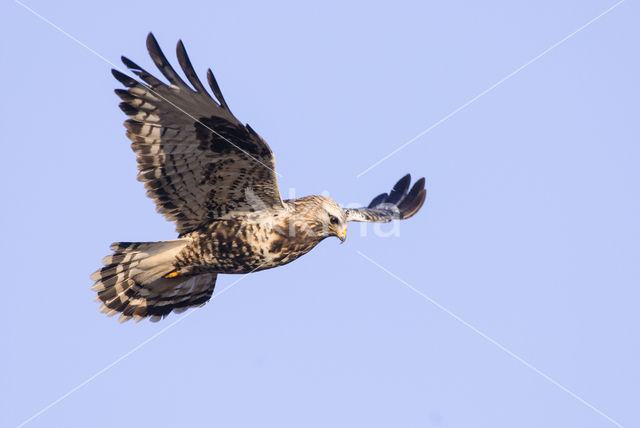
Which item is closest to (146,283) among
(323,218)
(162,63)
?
(323,218)

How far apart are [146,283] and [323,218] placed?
2.23 meters

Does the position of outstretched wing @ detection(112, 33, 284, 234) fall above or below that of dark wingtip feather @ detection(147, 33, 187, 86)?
below

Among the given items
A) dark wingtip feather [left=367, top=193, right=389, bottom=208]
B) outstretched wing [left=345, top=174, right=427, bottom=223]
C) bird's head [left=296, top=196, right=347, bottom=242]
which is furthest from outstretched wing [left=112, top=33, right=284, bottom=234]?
dark wingtip feather [left=367, top=193, right=389, bottom=208]

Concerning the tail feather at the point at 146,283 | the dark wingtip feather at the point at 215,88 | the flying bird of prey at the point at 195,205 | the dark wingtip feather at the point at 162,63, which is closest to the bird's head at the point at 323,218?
the flying bird of prey at the point at 195,205

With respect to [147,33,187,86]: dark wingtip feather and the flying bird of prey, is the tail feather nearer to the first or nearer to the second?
the flying bird of prey

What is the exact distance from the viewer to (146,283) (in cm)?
979

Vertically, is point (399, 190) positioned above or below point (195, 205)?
below

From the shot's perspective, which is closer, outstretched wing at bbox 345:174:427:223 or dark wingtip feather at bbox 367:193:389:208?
outstretched wing at bbox 345:174:427:223

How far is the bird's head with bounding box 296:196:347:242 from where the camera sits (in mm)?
8992

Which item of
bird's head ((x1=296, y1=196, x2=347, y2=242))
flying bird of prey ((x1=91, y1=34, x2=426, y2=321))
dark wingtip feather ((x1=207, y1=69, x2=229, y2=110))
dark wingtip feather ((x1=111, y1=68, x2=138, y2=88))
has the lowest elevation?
bird's head ((x1=296, y1=196, x2=347, y2=242))

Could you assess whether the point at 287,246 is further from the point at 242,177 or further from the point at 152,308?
the point at 152,308

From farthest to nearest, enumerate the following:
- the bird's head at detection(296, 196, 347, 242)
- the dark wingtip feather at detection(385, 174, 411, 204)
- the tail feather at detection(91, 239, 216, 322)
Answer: the dark wingtip feather at detection(385, 174, 411, 204) < the tail feather at detection(91, 239, 216, 322) < the bird's head at detection(296, 196, 347, 242)

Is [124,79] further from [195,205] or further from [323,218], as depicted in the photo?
[323,218]

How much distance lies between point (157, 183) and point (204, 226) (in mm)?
741
